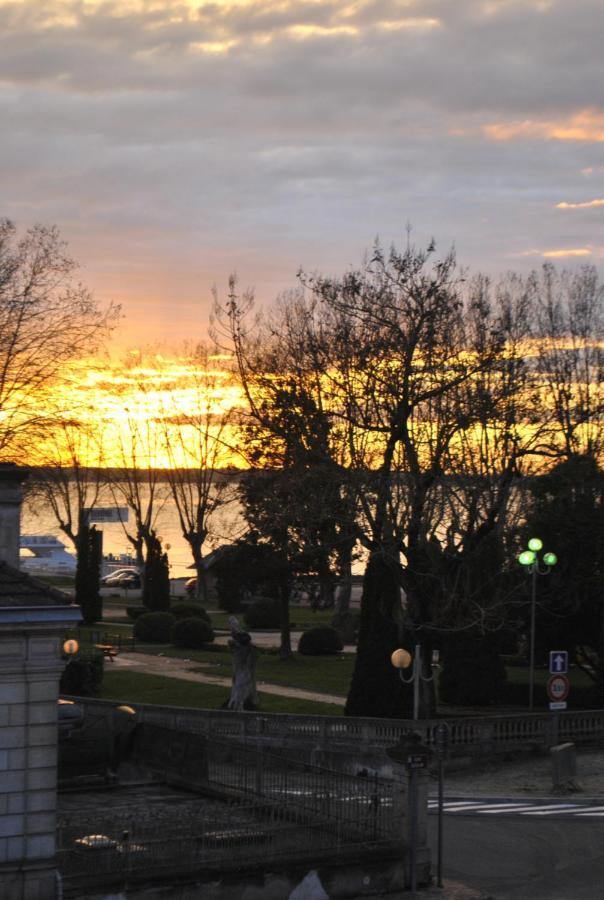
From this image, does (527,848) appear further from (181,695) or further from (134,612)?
(134,612)

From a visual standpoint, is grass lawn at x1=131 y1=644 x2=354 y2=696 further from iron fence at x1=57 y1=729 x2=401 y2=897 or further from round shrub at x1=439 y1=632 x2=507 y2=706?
iron fence at x1=57 y1=729 x2=401 y2=897

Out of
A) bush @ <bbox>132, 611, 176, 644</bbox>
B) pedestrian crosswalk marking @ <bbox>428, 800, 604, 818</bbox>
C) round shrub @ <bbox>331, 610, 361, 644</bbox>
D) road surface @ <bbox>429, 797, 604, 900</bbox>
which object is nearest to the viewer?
road surface @ <bbox>429, 797, 604, 900</bbox>

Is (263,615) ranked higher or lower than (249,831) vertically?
higher

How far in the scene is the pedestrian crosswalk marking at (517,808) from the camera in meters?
27.5

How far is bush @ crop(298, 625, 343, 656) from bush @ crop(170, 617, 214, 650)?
14.5 feet

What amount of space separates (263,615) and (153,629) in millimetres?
9023

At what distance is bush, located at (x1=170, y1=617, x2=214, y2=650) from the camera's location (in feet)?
189

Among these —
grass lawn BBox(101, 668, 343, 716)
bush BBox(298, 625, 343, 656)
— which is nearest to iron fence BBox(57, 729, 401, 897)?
grass lawn BBox(101, 668, 343, 716)

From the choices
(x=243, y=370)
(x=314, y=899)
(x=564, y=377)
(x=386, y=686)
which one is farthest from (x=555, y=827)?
(x=564, y=377)

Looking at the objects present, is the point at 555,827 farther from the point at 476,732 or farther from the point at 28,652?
the point at 28,652

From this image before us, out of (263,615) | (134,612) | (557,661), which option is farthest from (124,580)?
(557,661)

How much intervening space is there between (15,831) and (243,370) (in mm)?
28448

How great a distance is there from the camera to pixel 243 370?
145 feet

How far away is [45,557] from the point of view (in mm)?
162875
